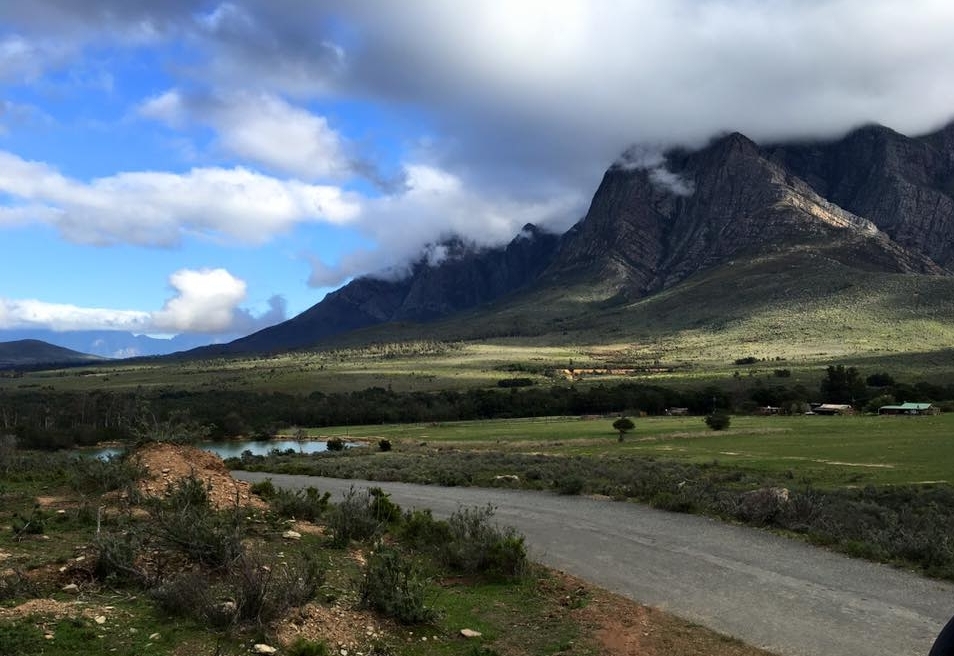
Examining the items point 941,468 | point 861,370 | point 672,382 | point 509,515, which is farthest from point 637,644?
point 861,370

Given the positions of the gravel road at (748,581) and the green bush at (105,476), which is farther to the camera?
the green bush at (105,476)

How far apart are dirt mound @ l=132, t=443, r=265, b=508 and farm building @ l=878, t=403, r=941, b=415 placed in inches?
2357

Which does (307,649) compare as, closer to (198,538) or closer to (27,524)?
(198,538)

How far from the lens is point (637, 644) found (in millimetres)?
10953

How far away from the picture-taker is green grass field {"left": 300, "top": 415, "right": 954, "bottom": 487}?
29.0 meters

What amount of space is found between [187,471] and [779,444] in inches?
1316

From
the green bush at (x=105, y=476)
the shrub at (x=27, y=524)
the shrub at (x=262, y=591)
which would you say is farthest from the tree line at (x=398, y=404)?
the shrub at (x=262, y=591)

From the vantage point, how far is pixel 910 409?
62.8 m

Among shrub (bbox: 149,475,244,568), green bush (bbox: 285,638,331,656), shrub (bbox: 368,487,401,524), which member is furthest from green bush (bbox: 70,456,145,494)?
green bush (bbox: 285,638,331,656)

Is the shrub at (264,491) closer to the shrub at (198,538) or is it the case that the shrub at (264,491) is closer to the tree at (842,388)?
the shrub at (198,538)

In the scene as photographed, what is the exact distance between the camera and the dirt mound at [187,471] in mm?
18438

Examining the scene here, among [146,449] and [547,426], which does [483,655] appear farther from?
[547,426]

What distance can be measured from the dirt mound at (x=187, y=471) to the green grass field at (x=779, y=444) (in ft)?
70.1

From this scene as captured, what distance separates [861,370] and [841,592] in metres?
99.9
